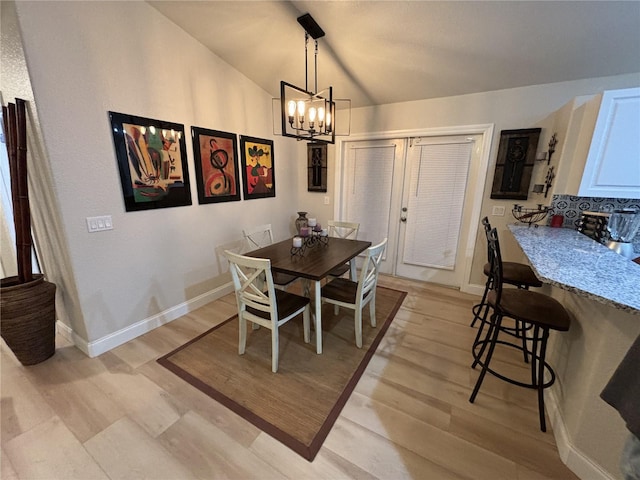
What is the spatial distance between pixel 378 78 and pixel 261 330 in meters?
2.88

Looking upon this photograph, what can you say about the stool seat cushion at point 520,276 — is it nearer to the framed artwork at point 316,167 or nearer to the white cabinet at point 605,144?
the white cabinet at point 605,144

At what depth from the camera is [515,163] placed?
8.86ft

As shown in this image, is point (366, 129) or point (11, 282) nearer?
point (11, 282)

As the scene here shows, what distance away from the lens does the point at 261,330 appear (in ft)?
8.02

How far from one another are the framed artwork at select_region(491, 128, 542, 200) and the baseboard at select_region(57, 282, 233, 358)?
11.6ft

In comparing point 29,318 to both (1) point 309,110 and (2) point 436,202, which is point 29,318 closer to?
(1) point 309,110

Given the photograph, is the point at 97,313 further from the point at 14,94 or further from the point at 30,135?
the point at 14,94

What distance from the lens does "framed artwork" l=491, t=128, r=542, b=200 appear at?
2611 millimetres

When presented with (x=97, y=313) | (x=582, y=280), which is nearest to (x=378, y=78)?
(x=582, y=280)

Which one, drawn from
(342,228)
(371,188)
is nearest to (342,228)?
(342,228)

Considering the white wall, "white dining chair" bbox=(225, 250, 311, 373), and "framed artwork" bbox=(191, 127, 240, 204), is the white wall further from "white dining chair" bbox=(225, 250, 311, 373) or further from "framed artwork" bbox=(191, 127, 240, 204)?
"white dining chair" bbox=(225, 250, 311, 373)

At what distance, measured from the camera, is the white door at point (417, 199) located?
10.1 ft

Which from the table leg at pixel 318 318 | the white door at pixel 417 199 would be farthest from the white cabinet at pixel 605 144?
the table leg at pixel 318 318

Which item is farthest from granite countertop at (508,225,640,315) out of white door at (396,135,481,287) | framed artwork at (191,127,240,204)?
framed artwork at (191,127,240,204)
